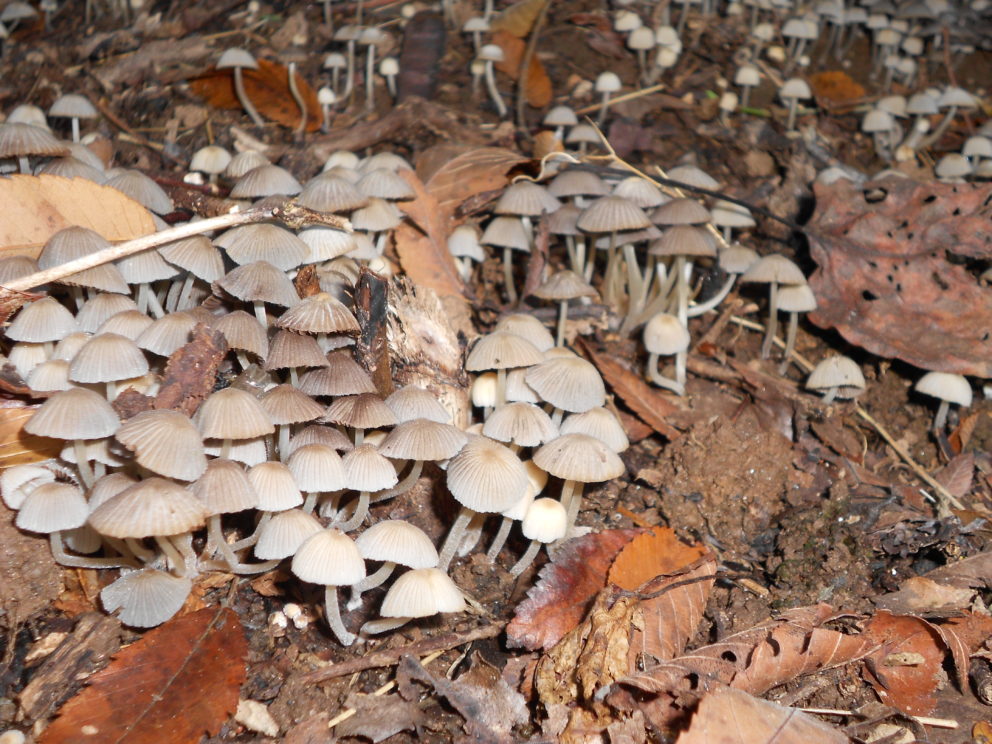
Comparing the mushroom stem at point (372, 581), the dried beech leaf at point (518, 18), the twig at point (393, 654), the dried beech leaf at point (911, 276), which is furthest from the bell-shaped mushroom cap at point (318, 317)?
the dried beech leaf at point (518, 18)

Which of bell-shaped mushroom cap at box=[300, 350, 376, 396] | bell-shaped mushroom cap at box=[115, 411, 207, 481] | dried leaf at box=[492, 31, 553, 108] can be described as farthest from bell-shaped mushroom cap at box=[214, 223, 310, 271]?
dried leaf at box=[492, 31, 553, 108]

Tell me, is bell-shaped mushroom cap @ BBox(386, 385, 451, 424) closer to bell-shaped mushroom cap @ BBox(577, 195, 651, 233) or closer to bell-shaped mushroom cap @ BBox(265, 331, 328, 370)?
bell-shaped mushroom cap @ BBox(265, 331, 328, 370)

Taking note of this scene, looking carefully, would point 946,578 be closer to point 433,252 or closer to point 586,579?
point 586,579

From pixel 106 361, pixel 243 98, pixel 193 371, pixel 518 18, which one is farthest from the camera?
pixel 518 18

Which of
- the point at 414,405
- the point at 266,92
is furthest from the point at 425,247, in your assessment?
the point at 266,92

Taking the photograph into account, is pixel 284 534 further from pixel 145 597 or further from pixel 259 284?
pixel 259 284

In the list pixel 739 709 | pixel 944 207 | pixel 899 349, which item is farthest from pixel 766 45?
pixel 739 709
